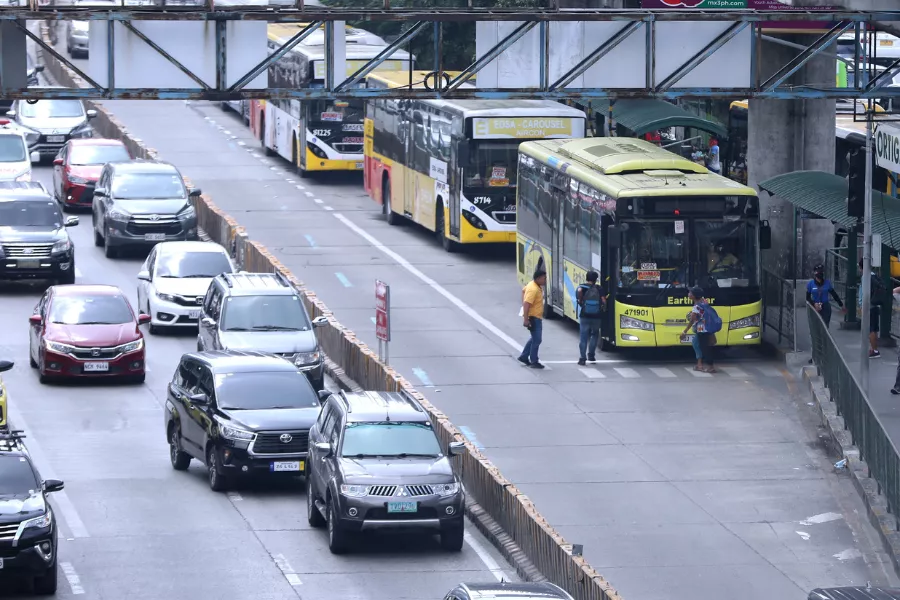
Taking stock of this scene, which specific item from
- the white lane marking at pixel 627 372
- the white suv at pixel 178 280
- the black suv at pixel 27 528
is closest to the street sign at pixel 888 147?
the white lane marking at pixel 627 372

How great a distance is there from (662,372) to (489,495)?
9630mm

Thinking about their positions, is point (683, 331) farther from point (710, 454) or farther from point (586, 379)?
point (710, 454)

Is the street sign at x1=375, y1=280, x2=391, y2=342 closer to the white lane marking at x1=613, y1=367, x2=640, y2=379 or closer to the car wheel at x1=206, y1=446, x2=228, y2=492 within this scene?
the white lane marking at x1=613, y1=367, x2=640, y2=379

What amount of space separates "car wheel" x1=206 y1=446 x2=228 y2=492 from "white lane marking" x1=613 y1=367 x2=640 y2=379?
899 centimetres

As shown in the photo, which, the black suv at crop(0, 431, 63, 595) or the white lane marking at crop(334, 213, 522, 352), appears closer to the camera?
the black suv at crop(0, 431, 63, 595)

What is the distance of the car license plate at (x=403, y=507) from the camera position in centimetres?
1970

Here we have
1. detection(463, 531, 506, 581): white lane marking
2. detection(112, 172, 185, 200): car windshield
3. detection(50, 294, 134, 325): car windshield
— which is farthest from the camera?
detection(112, 172, 185, 200): car windshield

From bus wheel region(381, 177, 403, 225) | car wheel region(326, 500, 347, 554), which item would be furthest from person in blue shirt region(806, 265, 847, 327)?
bus wheel region(381, 177, 403, 225)

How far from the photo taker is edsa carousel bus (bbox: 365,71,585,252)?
124 ft

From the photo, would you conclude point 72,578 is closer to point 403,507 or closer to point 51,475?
point 403,507

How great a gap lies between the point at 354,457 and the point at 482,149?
736 inches

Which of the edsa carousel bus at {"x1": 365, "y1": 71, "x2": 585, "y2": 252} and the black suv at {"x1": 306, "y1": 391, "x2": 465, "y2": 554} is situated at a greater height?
the edsa carousel bus at {"x1": 365, "y1": 71, "x2": 585, "y2": 252}

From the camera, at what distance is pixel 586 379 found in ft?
96.7

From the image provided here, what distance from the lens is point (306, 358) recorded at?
27828 millimetres
